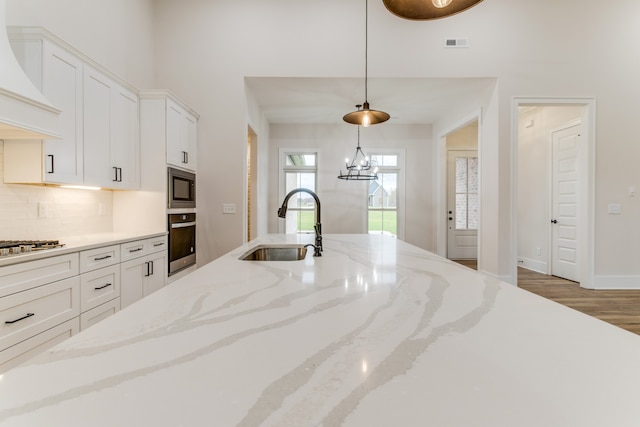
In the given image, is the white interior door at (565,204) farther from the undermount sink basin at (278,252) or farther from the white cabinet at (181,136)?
the white cabinet at (181,136)

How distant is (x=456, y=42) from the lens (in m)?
3.80

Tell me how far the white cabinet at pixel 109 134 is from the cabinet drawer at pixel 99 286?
29.9 inches

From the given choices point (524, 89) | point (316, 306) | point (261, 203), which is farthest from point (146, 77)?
point (524, 89)

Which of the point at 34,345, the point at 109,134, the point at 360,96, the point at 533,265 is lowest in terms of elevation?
the point at 533,265

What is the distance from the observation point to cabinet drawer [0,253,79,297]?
59.0 inches

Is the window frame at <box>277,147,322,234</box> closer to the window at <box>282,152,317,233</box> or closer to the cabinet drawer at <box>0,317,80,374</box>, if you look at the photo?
the window at <box>282,152,317,233</box>

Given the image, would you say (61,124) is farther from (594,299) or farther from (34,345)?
(594,299)

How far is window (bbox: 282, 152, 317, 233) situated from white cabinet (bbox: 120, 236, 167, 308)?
3.28 meters

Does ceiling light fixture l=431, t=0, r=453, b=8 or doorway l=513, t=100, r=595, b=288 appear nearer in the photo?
ceiling light fixture l=431, t=0, r=453, b=8

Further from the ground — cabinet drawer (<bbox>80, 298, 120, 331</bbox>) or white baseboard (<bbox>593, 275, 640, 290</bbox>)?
cabinet drawer (<bbox>80, 298, 120, 331</bbox>)

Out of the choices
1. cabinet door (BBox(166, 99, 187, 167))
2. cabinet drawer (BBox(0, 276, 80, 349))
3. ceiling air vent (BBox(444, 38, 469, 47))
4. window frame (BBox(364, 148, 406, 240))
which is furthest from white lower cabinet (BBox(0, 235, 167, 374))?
window frame (BBox(364, 148, 406, 240))

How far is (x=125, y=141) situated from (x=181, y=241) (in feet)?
3.62

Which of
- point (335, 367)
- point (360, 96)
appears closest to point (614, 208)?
point (360, 96)

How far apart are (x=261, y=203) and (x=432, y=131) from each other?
3.63 meters
